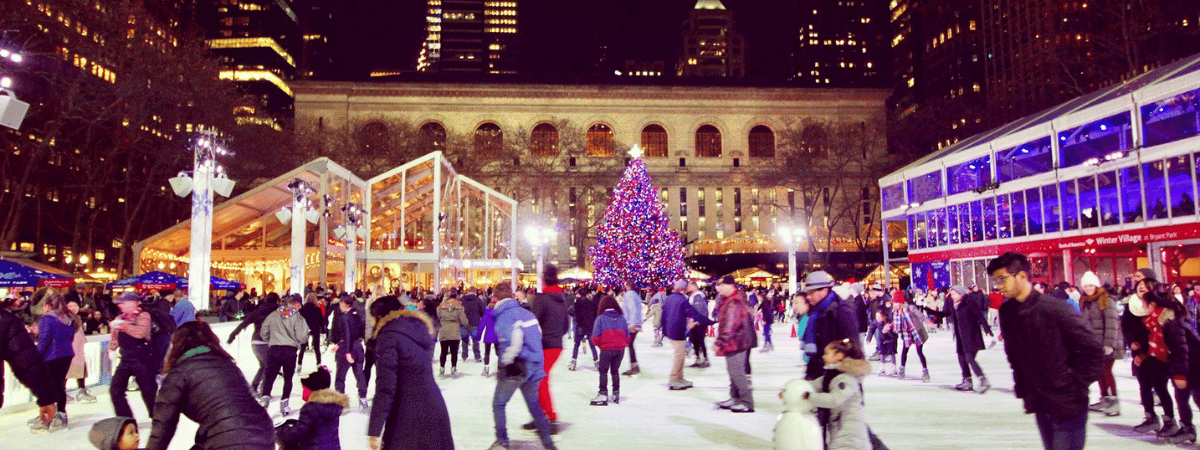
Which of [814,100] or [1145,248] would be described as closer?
[1145,248]

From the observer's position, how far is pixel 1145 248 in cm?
2441

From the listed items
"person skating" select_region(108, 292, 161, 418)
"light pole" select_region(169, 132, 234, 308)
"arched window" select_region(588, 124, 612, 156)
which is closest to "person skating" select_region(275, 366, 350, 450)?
"person skating" select_region(108, 292, 161, 418)

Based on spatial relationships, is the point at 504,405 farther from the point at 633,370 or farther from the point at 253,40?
the point at 253,40

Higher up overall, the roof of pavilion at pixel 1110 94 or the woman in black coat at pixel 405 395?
the roof of pavilion at pixel 1110 94

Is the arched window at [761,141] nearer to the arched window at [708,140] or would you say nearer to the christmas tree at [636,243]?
the arched window at [708,140]

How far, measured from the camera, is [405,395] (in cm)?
450

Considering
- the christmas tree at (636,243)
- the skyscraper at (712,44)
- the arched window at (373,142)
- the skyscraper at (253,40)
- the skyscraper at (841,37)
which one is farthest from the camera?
the skyscraper at (841,37)

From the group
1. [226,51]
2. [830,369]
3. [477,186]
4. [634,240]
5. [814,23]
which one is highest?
[814,23]

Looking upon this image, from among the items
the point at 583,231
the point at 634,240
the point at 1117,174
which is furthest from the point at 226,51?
the point at 1117,174

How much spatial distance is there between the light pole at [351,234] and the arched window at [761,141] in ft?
148

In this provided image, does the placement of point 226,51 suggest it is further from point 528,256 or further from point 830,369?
point 830,369

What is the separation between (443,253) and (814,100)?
43.8 meters

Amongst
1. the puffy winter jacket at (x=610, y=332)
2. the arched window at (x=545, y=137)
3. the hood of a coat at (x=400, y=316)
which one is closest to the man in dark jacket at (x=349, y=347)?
the puffy winter jacket at (x=610, y=332)

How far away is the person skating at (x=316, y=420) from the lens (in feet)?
13.9
